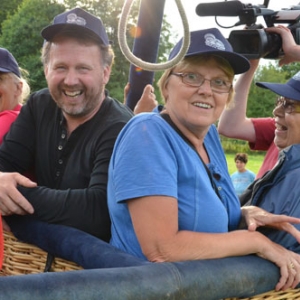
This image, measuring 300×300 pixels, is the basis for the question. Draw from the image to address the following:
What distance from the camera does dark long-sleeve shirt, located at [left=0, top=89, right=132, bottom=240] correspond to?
1.88 metres

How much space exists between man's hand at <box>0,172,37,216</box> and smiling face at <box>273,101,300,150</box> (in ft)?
2.81

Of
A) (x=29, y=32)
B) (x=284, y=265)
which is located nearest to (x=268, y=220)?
(x=284, y=265)

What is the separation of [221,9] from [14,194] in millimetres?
1067

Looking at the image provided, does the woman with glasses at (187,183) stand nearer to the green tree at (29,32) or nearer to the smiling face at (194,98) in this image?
the smiling face at (194,98)

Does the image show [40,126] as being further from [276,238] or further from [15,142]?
[276,238]

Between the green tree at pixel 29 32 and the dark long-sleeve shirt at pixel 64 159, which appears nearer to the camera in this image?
the dark long-sleeve shirt at pixel 64 159

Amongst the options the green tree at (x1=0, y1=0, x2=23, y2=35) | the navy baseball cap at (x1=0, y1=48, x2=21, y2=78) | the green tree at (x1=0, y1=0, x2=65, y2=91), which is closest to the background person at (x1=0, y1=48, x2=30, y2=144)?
the navy baseball cap at (x1=0, y1=48, x2=21, y2=78)

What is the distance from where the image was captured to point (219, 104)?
1813 millimetres

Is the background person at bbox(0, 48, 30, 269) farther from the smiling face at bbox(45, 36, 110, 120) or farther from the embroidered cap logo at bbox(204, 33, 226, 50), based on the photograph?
the embroidered cap logo at bbox(204, 33, 226, 50)

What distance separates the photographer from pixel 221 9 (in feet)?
7.88

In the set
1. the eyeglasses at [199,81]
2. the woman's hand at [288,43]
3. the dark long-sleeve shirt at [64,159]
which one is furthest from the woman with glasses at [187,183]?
the woman's hand at [288,43]

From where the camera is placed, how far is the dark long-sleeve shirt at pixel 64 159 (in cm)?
188

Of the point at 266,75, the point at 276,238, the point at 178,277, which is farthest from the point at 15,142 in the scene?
the point at 266,75

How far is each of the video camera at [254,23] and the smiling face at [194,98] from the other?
0.67m
